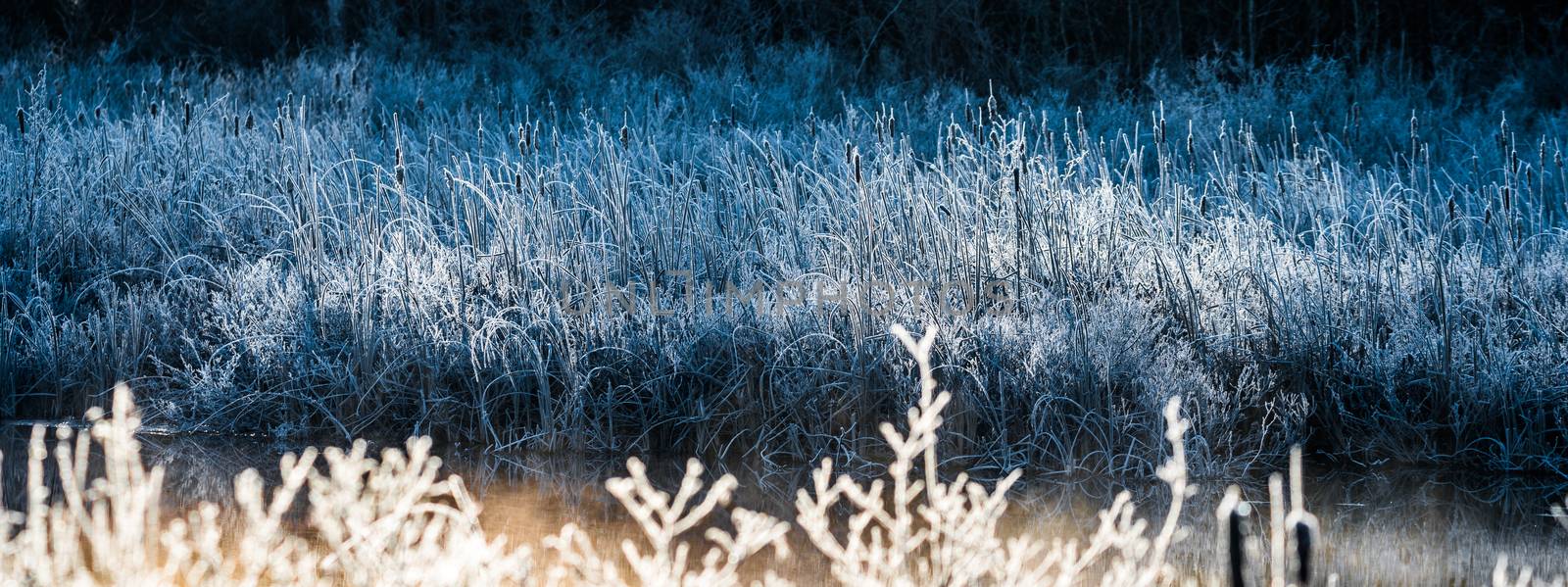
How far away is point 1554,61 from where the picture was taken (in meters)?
10.2

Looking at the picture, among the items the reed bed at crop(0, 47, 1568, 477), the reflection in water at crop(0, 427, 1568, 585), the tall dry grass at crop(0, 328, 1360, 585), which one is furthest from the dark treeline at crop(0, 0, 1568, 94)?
the tall dry grass at crop(0, 328, 1360, 585)

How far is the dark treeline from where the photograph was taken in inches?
424

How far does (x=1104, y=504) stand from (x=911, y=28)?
780 centimetres

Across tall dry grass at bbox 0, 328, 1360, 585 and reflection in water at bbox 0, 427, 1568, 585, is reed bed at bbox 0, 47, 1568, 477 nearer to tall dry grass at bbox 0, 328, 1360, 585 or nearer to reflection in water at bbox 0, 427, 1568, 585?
reflection in water at bbox 0, 427, 1568, 585

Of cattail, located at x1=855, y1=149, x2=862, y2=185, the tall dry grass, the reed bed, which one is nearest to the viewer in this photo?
the tall dry grass

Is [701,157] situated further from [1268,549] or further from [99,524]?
[99,524]

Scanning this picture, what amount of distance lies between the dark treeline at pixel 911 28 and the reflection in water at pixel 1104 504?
6633 millimetres

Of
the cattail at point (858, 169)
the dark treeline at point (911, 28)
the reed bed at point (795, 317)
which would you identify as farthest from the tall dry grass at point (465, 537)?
the dark treeline at point (911, 28)

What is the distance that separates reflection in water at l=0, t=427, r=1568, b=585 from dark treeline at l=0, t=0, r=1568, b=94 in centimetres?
663

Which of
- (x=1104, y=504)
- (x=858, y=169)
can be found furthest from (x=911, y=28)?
(x=1104, y=504)

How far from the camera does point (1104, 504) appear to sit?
3680 millimetres

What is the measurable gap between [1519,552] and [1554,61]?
818 cm

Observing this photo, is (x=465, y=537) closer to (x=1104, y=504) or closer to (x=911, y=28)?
(x=1104, y=504)

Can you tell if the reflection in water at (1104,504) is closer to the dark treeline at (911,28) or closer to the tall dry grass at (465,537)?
the tall dry grass at (465,537)
